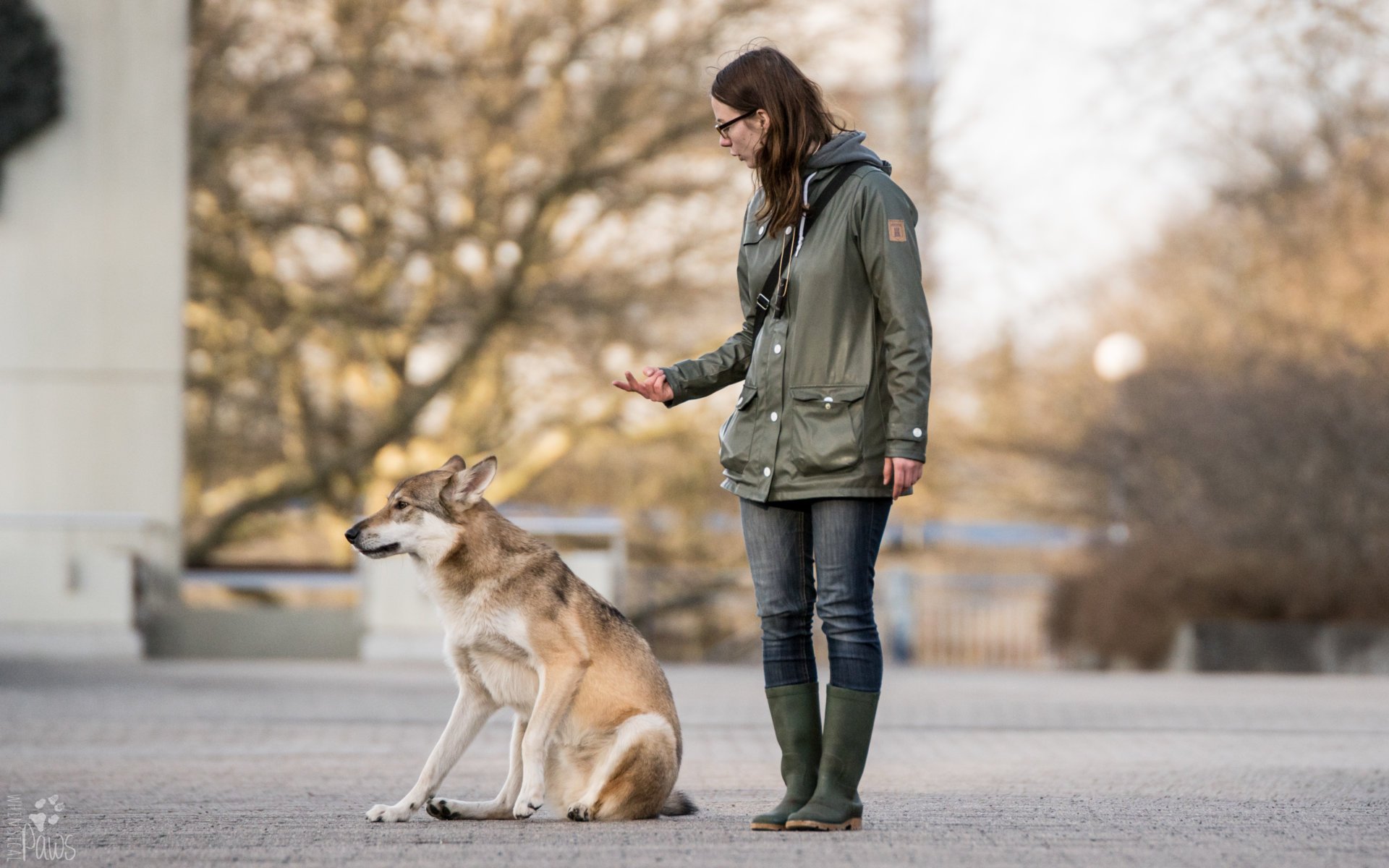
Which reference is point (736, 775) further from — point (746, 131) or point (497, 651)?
point (746, 131)

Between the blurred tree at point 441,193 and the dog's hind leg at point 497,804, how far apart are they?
15.8 meters

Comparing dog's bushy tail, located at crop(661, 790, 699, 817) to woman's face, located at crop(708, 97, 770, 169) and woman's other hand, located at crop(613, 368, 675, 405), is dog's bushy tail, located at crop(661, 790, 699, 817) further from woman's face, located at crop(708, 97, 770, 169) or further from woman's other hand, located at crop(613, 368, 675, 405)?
woman's face, located at crop(708, 97, 770, 169)

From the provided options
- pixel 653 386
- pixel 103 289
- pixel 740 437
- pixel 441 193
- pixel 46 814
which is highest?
pixel 441 193

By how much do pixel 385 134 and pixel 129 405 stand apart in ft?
17.5

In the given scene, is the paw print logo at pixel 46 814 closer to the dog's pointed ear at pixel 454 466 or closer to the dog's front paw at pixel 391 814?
the dog's front paw at pixel 391 814

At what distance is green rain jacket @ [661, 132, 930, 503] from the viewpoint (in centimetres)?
547

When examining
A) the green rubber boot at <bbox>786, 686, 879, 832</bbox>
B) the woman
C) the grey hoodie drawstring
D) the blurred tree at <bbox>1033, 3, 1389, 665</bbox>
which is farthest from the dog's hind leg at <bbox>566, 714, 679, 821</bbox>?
the blurred tree at <bbox>1033, 3, 1389, 665</bbox>

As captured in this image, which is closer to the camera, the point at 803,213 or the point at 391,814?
the point at 803,213

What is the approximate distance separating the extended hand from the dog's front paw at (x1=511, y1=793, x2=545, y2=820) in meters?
1.52

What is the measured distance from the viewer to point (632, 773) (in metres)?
5.75

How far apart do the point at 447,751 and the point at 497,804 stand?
0.86ft

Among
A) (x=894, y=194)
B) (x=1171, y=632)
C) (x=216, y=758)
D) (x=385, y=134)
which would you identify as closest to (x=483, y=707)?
(x=894, y=194)

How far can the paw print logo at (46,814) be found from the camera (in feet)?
19.2

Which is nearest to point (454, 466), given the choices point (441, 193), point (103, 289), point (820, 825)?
point (820, 825)
